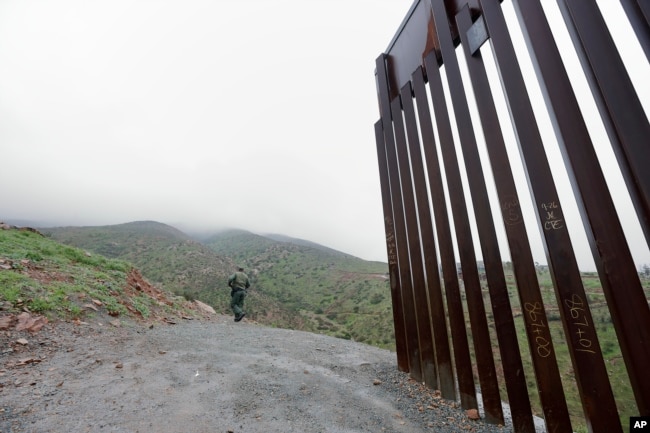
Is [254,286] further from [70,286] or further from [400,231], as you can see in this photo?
[400,231]

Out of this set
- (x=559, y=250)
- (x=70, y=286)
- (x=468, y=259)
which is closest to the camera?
(x=559, y=250)

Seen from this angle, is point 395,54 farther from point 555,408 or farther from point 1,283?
point 1,283

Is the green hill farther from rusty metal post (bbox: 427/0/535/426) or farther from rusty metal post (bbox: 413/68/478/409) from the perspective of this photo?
rusty metal post (bbox: 427/0/535/426)

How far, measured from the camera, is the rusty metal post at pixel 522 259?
2.80m

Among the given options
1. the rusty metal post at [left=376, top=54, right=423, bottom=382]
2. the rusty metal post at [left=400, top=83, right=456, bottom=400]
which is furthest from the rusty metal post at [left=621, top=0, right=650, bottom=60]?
the rusty metal post at [left=376, top=54, right=423, bottom=382]

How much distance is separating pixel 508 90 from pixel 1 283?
382 inches

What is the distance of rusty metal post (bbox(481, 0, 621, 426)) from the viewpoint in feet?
8.09

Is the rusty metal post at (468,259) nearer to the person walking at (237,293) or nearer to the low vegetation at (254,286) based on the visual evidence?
the low vegetation at (254,286)

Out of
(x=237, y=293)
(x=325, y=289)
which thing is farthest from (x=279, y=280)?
(x=237, y=293)

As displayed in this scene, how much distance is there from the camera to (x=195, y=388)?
388cm

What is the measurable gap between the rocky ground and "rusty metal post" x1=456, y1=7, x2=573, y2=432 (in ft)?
2.49

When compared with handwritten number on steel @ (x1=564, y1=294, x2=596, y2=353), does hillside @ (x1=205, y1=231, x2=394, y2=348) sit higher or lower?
lower
